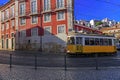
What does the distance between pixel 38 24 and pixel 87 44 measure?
2265cm

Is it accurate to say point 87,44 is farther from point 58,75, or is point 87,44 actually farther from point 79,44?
point 58,75

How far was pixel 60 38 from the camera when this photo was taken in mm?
51656

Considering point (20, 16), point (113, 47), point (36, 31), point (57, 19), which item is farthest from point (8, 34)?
point (113, 47)

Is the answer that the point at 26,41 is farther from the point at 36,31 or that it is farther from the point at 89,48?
the point at 89,48

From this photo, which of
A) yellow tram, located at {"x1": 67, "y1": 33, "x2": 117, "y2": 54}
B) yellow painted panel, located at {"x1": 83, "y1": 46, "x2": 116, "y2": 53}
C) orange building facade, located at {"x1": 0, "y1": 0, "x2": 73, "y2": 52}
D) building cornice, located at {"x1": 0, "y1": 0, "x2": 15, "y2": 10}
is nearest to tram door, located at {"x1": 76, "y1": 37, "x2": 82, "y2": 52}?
yellow tram, located at {"x1": 67, "y1": 33, "x2": 117, "y2": 54}

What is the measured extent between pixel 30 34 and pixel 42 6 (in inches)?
280

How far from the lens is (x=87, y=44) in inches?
1458

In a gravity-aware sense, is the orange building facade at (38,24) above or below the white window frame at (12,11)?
below

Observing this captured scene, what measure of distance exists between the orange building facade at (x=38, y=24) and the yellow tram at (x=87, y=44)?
11.9m

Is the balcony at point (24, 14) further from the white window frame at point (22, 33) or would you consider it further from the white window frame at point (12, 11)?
the white window frame at point (12, 11)

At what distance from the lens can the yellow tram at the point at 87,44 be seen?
119 ft

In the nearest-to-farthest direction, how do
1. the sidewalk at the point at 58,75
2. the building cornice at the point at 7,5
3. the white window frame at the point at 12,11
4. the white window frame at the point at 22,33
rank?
the sidewalk at the point at 58,75 → the white window frame at the point at 22,33 → the white window frame at the point at 12,11 → the building cornice at the point at 7,5

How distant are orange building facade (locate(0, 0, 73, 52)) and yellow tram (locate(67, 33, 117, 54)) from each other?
39.2 feet

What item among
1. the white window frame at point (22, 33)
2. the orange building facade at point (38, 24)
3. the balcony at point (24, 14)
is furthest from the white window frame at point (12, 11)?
the white window frame at point (22, 33)
